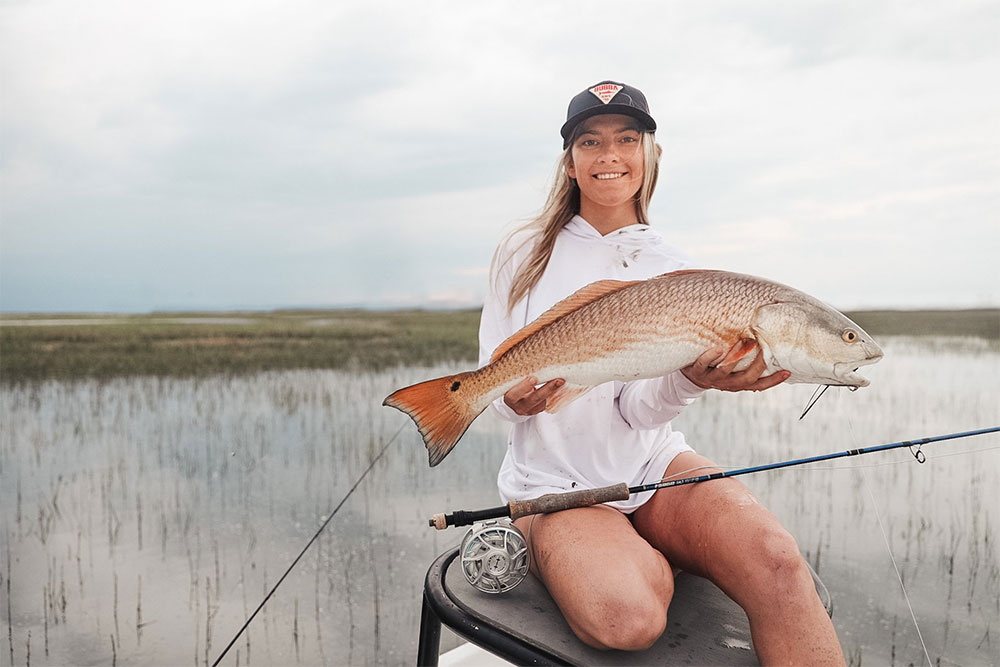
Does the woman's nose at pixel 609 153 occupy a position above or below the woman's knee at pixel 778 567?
above

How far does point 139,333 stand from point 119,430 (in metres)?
11.6

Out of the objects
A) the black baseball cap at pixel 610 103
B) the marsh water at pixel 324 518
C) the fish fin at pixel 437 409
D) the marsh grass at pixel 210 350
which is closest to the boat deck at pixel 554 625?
the fish fin at pixel 437 409

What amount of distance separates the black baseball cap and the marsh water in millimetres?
1598

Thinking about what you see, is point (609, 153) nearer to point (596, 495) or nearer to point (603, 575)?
point (596, 495)

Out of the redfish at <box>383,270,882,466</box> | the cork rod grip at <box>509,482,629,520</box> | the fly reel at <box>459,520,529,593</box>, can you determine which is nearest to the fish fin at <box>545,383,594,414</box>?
the redfish at <box>383,270,882,466</box>

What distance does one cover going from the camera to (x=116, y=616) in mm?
4094

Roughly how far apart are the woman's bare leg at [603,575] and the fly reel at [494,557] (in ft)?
0.29

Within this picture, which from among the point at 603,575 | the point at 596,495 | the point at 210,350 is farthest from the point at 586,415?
the point at 210,350

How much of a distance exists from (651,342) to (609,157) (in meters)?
0.80

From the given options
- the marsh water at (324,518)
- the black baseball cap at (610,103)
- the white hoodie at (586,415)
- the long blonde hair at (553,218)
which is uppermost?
the black baseball cap at (610,103)

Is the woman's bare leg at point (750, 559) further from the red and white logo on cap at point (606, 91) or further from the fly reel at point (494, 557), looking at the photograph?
the red and white logo on cap at point (606, 91)

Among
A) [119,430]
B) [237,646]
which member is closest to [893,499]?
[237,646]

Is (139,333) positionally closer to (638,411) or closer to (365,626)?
(365,626)

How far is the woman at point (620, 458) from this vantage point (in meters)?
2.16
